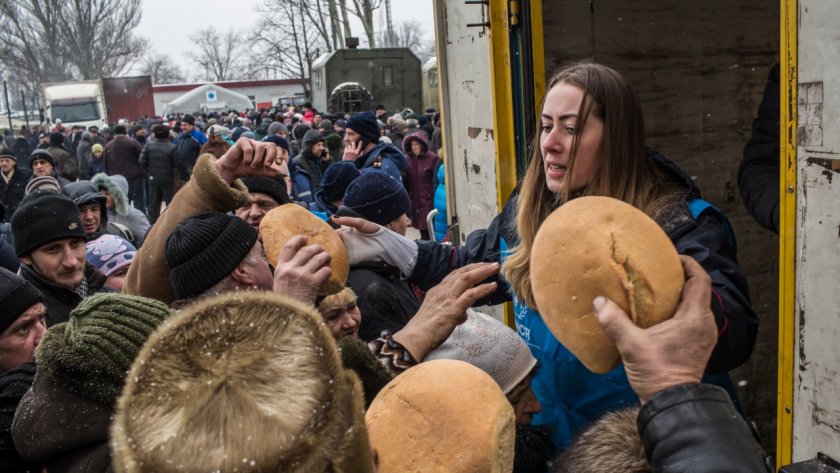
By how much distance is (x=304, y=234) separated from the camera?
223cm

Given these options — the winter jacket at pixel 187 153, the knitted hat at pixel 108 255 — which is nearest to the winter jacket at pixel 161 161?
the winter jacket at pixel 187 153

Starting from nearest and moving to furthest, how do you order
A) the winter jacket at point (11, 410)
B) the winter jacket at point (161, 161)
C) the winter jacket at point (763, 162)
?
the winter jacket at point (11, 410) < the winter jacket at point (763, 162) < the winter jacket at point (161, 161)

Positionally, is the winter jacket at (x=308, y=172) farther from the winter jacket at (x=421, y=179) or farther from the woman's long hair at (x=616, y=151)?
the woman's long hair at (x=616, y=151)

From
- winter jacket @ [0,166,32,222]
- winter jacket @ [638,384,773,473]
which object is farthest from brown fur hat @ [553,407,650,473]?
winter jacket @ [0,166,32,222]

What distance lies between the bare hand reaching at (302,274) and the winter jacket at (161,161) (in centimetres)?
1180

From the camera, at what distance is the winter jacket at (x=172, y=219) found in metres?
2.48

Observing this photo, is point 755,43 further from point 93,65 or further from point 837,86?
point 93,65

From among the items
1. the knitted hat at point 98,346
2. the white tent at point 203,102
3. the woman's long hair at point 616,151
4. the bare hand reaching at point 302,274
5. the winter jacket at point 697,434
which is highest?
the white tent at point 203,102

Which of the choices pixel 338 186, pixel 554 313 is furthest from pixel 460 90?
pixel 554 313

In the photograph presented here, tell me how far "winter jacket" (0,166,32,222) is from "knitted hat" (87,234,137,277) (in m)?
5.39

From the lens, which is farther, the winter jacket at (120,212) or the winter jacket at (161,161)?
the winter jacket at (161,161)

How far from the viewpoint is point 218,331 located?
1097 mm

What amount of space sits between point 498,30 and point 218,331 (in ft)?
9.59

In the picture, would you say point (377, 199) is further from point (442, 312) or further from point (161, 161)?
point (161, 161)
